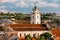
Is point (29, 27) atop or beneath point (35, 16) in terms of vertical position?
beneath

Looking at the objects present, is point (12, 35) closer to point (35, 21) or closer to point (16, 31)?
point (16, 31)

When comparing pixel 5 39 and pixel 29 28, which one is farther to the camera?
pixel 29 28

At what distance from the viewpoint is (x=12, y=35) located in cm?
4431

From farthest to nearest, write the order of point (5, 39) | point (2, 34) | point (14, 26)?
point (14, 26) → point (2, 34) → point (5, 39)

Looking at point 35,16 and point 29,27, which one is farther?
point 35,16

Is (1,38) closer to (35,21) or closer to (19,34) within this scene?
(19,34)

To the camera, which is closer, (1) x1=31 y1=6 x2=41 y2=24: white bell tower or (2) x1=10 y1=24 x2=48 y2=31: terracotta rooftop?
(2) x1=10 y1=24 x2=48 y2=31: terracotta rooftop

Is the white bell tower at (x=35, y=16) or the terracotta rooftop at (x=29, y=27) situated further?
the white bell tower at (x=35, y=16)

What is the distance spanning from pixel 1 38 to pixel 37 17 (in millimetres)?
10684

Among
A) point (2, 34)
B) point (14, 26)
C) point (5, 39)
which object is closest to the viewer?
point (5, 39)

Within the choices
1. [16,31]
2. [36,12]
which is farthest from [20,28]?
[36,12]

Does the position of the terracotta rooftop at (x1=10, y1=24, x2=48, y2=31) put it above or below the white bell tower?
below

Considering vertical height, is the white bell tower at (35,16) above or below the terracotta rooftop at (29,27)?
above

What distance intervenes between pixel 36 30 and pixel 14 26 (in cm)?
380
